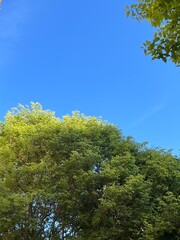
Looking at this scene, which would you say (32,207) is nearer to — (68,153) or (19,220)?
(19,220)

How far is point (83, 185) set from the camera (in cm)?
1504

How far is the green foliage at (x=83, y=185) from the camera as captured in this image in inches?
568

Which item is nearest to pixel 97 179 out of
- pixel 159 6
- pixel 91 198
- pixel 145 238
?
pixel 91 198

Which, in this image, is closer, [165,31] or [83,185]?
[165,31]

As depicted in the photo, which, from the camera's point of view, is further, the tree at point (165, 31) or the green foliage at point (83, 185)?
the green foliage at point (83, 185)

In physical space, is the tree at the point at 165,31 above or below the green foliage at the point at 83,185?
below

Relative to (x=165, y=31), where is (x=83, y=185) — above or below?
above

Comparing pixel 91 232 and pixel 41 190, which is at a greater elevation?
pixel 41 190

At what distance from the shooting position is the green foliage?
47.4ft

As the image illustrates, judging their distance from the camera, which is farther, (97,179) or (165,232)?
(97,179)

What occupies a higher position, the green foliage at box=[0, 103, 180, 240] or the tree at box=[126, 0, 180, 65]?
the green foliage at box=[0, 103, 180, 240]

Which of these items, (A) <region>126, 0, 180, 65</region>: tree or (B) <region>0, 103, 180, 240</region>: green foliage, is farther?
(B) <region>0, 103, 180, 240</region>: green foliage

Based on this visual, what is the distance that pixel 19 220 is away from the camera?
14.6 m

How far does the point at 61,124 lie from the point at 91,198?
15.1ft
